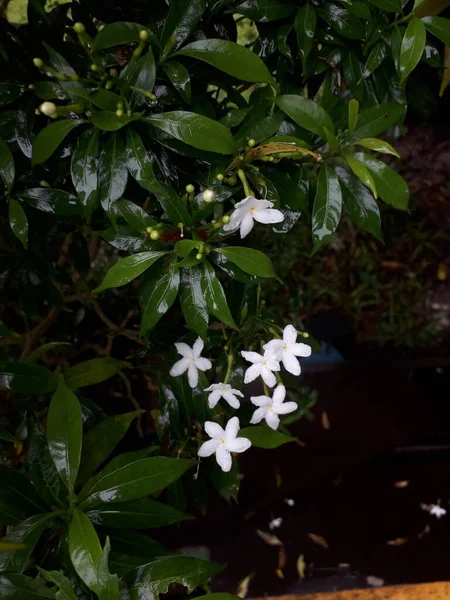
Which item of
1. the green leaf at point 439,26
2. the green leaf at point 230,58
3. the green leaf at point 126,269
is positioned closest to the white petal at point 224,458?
the green leaf at point 126,269

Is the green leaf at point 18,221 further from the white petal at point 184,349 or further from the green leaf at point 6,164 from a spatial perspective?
the white petal at point 184,349

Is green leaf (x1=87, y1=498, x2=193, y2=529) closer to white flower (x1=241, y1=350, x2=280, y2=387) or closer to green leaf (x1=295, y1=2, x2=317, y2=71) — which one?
white flower (x1=241, y1=350, x2=280, y2=387)

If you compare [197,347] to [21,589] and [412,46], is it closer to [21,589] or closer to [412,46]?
[21,589]

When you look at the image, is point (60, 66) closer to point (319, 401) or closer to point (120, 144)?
point (120, 144)

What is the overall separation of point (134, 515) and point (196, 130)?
22.8 inches

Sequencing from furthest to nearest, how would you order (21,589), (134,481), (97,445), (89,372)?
(89,372) → (97,445) → (134,481) → (21,589)

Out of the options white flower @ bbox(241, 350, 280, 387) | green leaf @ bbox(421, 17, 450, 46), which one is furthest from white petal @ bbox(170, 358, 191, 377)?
green leaf @ bbox(421, 17, 450, 46)

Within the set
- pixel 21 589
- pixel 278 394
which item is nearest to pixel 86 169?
pixel 278 394

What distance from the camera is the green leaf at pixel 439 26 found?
2.55 ft

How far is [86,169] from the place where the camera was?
0.71 metres

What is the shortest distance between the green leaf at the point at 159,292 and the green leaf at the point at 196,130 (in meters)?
0.16

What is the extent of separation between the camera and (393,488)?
166 centimetres

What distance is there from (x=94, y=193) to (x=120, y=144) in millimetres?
78

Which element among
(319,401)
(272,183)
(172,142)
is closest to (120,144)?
(172,142)
